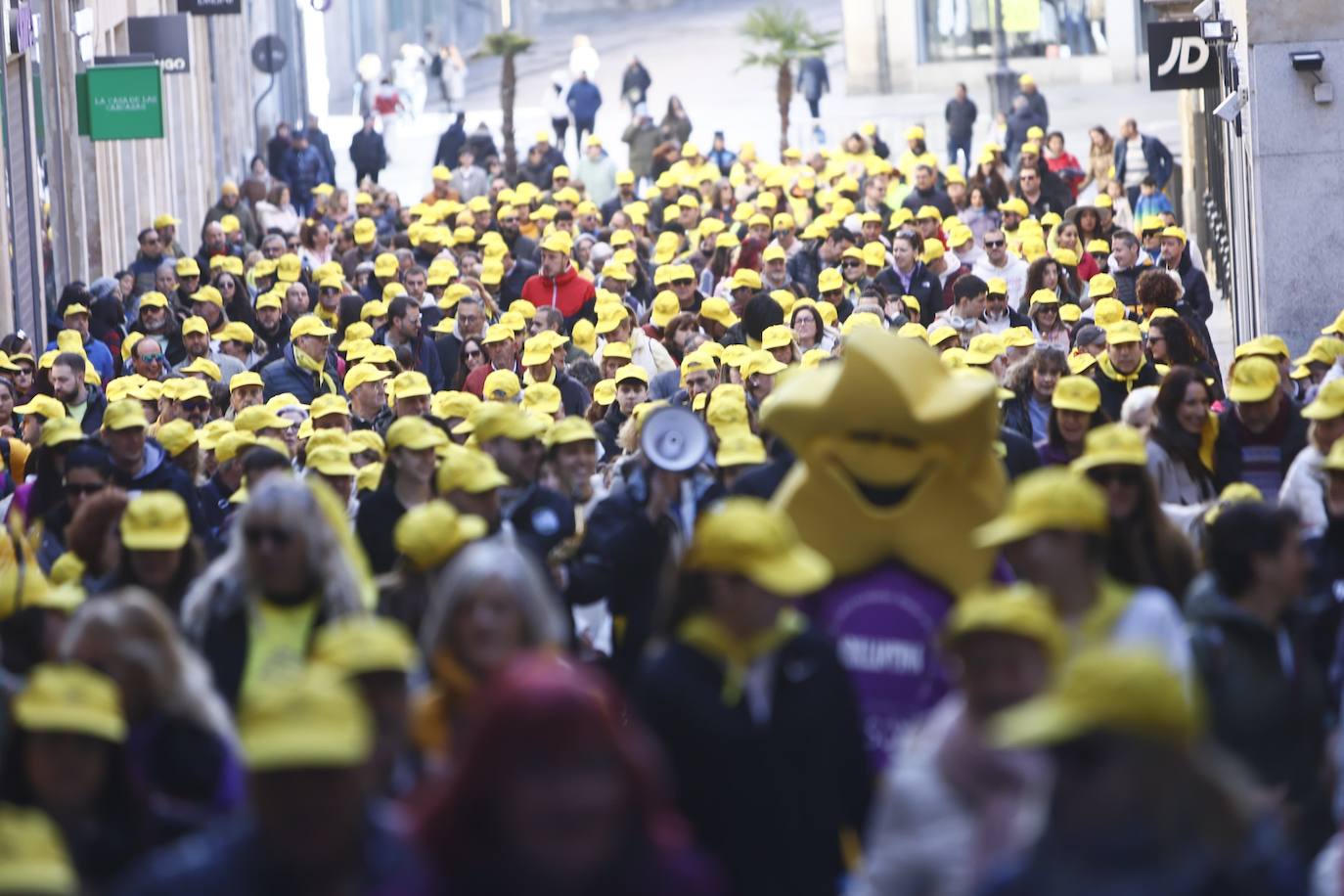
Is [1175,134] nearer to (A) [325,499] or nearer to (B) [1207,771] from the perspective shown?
(A) [325,499]

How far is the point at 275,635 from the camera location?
7.48 meters

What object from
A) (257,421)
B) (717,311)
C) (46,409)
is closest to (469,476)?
(257,421)

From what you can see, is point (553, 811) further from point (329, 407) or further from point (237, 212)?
point (237, 212)

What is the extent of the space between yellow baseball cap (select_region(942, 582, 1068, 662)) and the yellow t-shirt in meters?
2.27

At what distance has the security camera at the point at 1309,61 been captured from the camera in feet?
64.6

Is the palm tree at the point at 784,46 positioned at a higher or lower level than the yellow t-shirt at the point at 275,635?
higher

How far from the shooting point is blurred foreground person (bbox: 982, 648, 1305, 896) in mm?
4621

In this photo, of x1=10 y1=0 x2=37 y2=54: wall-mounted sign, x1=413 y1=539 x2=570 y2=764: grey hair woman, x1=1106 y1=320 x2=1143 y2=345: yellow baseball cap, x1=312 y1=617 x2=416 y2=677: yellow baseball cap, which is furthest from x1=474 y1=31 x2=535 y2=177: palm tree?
x1=312 y1=617 x2=416 y2=677: yellow baseball cap

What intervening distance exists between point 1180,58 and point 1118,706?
19.6 metres

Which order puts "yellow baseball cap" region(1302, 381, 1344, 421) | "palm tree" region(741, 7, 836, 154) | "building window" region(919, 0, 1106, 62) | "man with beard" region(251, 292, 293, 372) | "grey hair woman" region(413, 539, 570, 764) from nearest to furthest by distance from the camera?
"grey hair woman" region(413, 539, 570, 764)
"yellow baseball cap" region(1302, 381, 1344, 421)
"man with beard" region(251, 292, 293, 372)
"palm tree" region(741, 7, 836, 154)
"building window" region(919, 0, 1106, 62)

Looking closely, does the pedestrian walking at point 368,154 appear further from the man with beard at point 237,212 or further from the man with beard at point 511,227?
the man with beard at point 511,227

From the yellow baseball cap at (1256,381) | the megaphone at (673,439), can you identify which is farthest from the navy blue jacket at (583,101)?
the megaphone at (673,439)

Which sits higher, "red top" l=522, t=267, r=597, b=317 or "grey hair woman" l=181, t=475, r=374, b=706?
"red top" l=522, t=267, r=597, b=317

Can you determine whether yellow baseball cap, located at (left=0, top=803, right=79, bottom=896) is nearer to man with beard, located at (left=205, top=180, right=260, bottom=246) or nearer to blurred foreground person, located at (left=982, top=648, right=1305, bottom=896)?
blurred foreground person, located at (left=982, top=648, right=1305, bottom=896)
